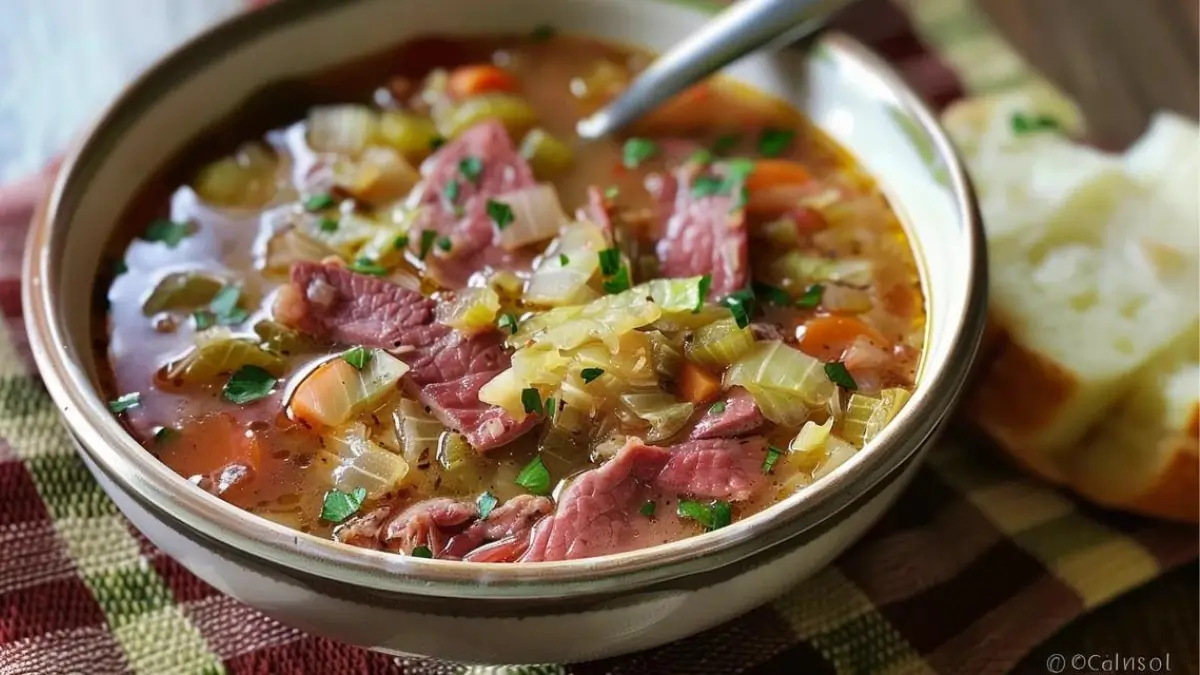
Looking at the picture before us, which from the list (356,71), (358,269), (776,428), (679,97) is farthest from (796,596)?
(356,71)

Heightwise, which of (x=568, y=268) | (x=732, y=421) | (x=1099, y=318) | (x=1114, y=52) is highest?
(x=568, y=268)

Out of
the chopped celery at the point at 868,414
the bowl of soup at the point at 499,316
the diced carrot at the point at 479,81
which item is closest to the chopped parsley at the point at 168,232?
the bowl of soup at the point at 499,316

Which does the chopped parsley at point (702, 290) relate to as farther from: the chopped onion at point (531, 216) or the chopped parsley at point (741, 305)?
the chopped onion at point (531, 216)

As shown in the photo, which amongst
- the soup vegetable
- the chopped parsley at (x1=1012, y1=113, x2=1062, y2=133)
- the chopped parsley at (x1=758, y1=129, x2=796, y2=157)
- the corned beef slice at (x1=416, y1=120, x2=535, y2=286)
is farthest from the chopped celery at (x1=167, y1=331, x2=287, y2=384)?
the chopped parsley at (x1=1012, y1=113, x2=1062, y2=133)

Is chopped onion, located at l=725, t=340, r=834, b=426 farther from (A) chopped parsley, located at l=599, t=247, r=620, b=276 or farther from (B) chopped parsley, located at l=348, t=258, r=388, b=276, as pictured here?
(B) chopped parsley, located at l=348, t=258, r=388, b=276

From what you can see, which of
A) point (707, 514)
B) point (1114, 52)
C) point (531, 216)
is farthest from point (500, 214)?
point (1114, 52)

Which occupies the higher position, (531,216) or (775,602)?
(531,216)

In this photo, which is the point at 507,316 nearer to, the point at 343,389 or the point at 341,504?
the point at 343,389
